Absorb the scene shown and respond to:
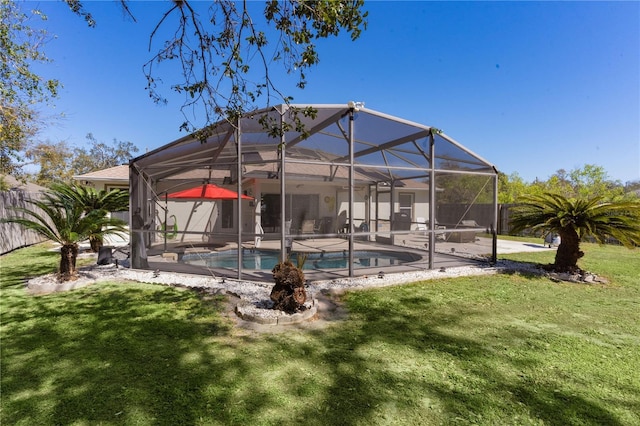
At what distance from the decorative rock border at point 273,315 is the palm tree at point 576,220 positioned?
6366 mm

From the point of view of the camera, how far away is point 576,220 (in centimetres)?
741

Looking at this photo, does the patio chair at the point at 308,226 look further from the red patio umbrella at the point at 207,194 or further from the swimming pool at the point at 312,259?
the red patio umbrella at the point at 207,194

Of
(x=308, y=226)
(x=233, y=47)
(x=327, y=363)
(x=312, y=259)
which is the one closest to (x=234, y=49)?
(x=233, y=47)

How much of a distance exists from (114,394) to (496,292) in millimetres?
6407

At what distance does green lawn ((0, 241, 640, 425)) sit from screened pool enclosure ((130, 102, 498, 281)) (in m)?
2.09

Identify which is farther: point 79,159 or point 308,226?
point 79,159

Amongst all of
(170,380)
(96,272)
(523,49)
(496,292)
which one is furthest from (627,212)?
(96,272)

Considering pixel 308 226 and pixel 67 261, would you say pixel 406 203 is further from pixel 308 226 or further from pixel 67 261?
pixel 67 261

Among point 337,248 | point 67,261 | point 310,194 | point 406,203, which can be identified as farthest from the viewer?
point 406,203

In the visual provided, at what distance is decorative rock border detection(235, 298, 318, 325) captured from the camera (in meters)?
4.40

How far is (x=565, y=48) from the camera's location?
11062 mm

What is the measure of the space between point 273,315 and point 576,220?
7.62m

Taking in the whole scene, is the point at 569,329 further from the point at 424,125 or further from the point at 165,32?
the point at 165,32

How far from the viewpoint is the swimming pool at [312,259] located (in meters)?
9.53
